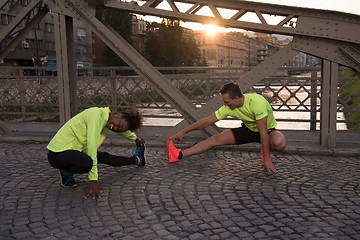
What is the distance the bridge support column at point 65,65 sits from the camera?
7488mm

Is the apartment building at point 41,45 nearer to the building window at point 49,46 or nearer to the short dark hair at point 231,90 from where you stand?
the building window at point 49,46

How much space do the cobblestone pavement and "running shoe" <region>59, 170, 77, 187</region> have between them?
3.0 inches

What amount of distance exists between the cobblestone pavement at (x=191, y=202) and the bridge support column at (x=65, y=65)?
5.95 feet

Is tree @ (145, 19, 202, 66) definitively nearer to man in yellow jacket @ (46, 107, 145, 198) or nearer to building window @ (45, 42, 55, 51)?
building window @ (45, 42, 55, 51)

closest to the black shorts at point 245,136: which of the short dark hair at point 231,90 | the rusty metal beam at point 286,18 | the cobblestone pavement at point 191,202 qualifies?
the cobblestone pavement at point 191,202

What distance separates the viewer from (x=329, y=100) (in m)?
6.51

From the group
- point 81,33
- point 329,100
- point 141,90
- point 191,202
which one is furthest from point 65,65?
point 81,33

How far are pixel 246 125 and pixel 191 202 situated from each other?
1.89m

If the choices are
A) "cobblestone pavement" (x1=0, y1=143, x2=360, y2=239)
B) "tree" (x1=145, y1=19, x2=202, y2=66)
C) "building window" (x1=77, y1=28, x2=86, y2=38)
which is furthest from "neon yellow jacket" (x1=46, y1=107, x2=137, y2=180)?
"tree" (x1=145, y1=19, x2=202, y2=66)

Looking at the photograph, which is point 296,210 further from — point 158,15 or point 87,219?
point 158,15

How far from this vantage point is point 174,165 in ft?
19.2

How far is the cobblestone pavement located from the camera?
341 centimetres

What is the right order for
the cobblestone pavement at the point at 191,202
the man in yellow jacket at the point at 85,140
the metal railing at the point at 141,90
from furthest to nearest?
the metal railing at the point at 141,90 < the man in yellow jacket at the point at 85,140 < the cobblestone pavement at the point at 191,202

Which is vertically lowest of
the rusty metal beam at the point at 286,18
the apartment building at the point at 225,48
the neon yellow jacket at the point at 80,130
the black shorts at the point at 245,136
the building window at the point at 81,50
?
the black shorts at the point at 245,136
